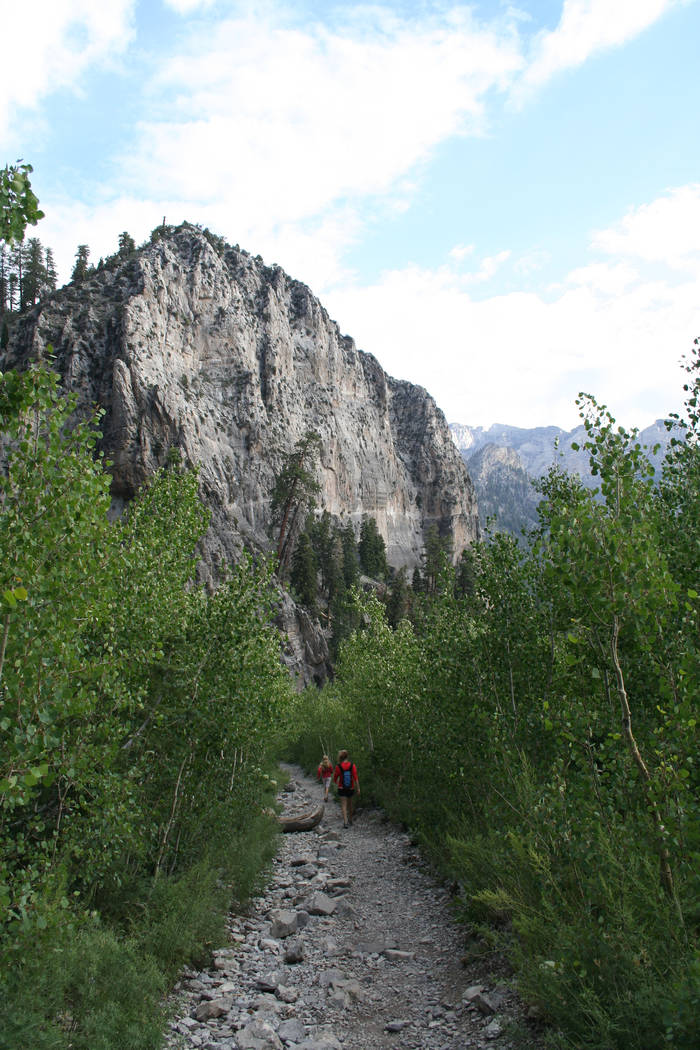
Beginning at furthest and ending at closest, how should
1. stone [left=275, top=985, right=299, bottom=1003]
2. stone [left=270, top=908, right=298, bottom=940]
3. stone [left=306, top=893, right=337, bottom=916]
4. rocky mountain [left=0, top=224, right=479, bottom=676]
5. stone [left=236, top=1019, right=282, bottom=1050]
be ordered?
rocky mountain [left=0, top=224, right=479, bottom=676] → stone [left=306, top=893, right=337, bottom=916] → stone [left=270, top=908, right=298, bottom=940] → stone [left=275, top=985, right=299, bottom=1003] → stone [left=236, top=1019, right=282, bottom=1050]

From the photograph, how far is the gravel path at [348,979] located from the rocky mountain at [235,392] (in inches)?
A: 262

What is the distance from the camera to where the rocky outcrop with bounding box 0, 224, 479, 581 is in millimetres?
64125

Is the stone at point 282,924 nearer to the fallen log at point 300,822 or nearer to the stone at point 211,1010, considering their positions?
the stone at point 211,1010

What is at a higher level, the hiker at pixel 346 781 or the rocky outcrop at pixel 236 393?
the rocky outcrop at pixel 236 393

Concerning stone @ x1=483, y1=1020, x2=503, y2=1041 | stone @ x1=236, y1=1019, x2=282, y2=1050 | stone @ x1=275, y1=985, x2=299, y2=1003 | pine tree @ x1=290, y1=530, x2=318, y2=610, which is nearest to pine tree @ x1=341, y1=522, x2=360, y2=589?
pine tree @ x1=290, y1=530, x2=318, y2=610

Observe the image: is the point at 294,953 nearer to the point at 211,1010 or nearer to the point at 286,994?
the point at 286,994

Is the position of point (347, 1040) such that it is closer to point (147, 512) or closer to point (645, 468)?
point (645, 468)

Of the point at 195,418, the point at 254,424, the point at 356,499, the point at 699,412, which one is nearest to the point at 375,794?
the point at 699,412

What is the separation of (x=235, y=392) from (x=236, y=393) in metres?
0.27

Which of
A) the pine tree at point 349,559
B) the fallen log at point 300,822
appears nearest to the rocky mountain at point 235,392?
the fallen log at point 300,822

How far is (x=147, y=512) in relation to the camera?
14.9 metres

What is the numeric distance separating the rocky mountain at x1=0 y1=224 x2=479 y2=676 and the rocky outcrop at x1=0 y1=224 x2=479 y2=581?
0.23 m

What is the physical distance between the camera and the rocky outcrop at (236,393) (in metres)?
64.1

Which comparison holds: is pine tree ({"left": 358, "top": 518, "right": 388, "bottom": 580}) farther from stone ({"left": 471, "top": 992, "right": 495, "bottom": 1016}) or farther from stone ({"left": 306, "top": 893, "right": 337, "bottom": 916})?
stone ({"left": 471, "top": 992, "right": 495, "bottom": 1016})
